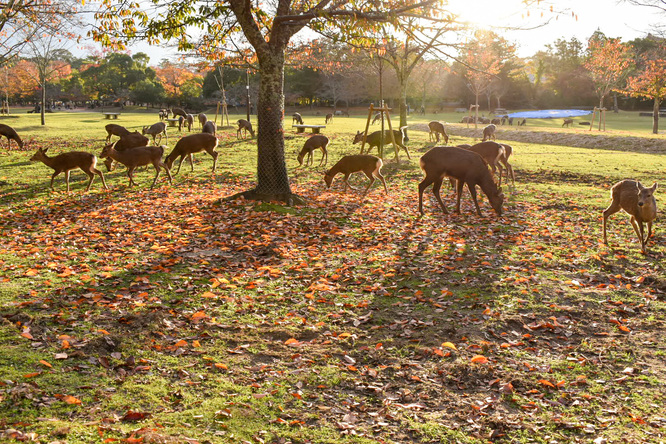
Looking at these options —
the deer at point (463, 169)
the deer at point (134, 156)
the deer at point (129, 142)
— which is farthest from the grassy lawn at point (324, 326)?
the deer at point (129, 142)

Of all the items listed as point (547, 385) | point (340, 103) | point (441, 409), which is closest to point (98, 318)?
point (441, 409)

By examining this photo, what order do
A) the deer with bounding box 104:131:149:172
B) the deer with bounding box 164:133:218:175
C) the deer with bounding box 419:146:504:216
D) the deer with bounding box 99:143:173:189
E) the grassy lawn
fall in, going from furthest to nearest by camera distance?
1. the deer with bounding box 104:131:149:172
2. the deer with bounding box 164:133:218:175
3. the deer with bounding box 99:143:173:189
4. the deer with bounding box 419:146:504:216
5. the grassy lawn

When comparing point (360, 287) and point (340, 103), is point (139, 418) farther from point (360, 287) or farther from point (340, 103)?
point (340, 103)

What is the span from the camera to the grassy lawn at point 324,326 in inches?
156

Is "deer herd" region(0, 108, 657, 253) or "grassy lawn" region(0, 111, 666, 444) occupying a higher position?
"deer herd" region(0, 108, 657, 253)

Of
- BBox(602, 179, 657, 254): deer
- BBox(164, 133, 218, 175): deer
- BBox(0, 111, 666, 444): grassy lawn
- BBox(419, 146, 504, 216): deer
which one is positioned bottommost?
BBox(0, 111, 666, 444): grassy lawn

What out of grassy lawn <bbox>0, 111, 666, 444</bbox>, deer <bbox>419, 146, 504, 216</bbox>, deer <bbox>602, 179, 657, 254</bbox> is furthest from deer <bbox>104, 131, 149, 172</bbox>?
deer <bbox>602, 179, 657, 254</bbox>

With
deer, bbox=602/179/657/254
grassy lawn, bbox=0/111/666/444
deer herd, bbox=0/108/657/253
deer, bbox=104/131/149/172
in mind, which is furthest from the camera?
deer, bbox=104/131/149/172

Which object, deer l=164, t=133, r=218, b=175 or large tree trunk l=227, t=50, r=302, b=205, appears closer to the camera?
large tree trunk l=227, t=50, r=302, b=205

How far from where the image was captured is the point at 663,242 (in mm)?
9102

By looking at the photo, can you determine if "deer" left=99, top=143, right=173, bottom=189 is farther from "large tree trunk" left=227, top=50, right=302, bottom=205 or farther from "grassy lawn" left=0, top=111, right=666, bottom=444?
"large tree trunk" left=227, top=50, right=302, bottom=205

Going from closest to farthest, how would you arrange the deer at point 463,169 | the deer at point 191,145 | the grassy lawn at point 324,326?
the grassy lawn at point 324,326 < the deer at point 463,169 < the deer at point 191,145

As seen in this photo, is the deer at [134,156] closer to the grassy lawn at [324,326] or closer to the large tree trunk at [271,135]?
the grassy lawn at [324,326]

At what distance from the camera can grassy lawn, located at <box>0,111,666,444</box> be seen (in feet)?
13.0
